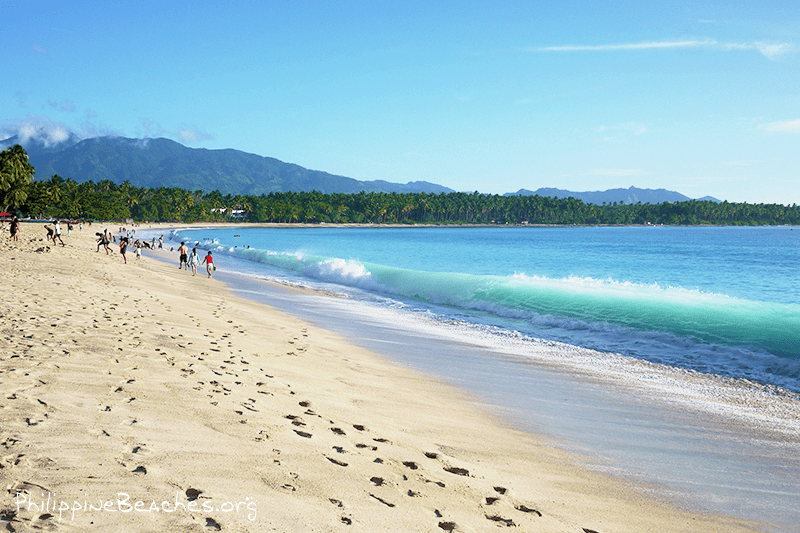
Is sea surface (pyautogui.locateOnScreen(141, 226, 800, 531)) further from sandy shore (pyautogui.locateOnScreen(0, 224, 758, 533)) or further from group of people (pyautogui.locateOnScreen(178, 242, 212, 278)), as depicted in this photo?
group of people (pyautogui.locateOnScreen(178, 242, 212, 278))

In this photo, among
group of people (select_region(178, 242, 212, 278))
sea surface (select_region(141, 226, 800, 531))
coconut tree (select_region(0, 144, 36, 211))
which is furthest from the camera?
coconut tree (select_region(0, 144, 36, 211))

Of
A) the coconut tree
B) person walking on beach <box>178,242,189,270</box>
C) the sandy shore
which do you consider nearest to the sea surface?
the sandy shore

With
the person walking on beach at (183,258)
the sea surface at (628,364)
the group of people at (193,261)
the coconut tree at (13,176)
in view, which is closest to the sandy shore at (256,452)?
the sea surface at (628,364)

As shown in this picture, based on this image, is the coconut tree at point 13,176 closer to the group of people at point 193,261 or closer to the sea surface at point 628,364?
the group of people at point 193,261

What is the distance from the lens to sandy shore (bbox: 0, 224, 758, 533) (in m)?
3.43

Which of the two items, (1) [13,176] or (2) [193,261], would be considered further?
(1) [13,176]

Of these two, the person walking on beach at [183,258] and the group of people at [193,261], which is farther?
the person walking on beach at [183,258]

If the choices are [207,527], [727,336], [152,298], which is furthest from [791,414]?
[152,298]

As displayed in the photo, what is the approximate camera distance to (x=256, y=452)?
4.46 m

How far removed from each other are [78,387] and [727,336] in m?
14.9

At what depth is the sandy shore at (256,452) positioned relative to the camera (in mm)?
3426

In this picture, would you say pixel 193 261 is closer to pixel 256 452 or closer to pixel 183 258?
pixel 183 258

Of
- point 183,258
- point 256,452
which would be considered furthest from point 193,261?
point 256,452

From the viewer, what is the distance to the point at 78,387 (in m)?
5.57
